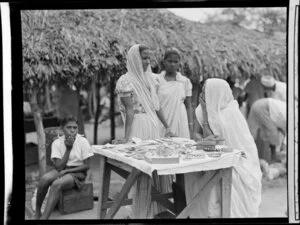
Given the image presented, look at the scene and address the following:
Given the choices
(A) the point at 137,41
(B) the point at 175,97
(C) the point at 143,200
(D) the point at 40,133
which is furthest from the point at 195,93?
(D) the point at 40,133

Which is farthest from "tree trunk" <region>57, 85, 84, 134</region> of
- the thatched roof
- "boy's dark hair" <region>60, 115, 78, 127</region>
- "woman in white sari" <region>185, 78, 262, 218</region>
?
"woman in white sari" <region>185, 78, 262, 218</region>

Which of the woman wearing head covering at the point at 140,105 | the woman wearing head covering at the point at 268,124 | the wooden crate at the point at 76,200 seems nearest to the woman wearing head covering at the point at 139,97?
the woman wearing head covering at the point at 140,105

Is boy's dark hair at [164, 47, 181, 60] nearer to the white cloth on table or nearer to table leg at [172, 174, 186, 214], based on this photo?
the white cloth on table

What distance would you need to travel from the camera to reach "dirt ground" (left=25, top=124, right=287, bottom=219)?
486 cm

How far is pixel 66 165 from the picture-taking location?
4875 mm

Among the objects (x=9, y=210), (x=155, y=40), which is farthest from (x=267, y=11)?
(x=9, y=210)

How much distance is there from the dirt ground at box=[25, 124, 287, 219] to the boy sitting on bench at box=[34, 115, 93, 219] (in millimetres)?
78

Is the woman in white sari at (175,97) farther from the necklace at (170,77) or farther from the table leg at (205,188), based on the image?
the table leg at (205,188)

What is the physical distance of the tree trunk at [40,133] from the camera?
4781 millimetres

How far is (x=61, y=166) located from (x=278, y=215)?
7.17 feet

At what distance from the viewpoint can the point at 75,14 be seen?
474 centimetres

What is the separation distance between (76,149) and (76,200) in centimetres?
50

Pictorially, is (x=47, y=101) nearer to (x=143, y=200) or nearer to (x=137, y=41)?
(x=137, y=41)

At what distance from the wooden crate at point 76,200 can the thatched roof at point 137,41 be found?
115 centimetres
